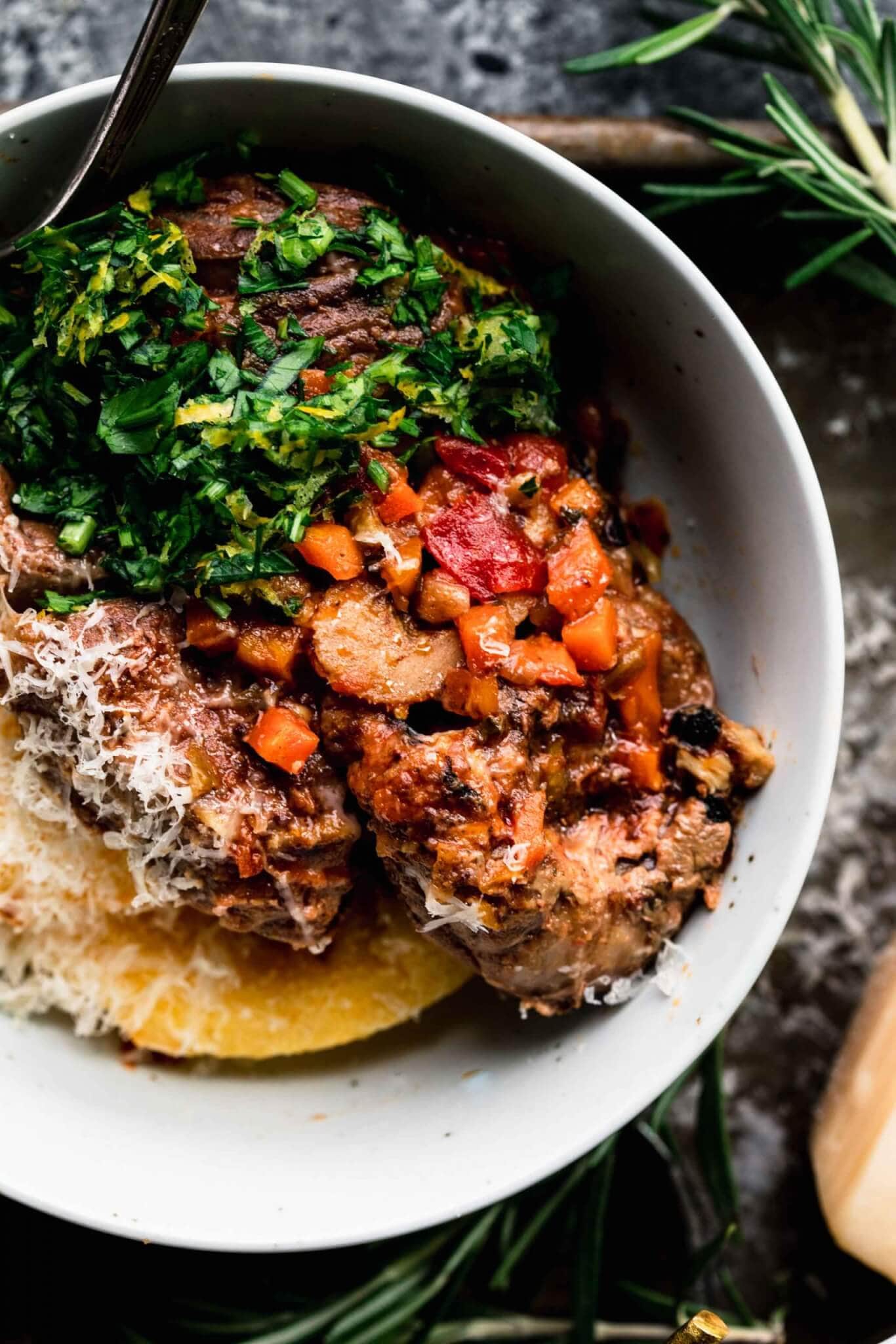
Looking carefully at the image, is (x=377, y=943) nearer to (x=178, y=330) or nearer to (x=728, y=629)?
(x=728, y=629)

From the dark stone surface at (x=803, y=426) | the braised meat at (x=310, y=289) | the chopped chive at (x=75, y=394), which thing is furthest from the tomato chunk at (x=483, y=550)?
the dark stone surface at (x=803, y=426)

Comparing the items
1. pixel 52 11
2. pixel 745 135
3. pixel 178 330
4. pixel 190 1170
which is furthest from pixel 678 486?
pixel 52 11

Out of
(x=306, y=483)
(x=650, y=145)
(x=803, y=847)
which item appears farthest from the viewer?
(x=650, y=145)

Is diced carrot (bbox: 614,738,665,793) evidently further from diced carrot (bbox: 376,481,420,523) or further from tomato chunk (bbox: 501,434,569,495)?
diced carrot (bbox: 376,481,420,523)

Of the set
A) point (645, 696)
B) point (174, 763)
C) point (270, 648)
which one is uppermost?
point (270, 648)

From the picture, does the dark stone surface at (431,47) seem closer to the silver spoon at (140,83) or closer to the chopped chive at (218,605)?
the silver spoon at (140,83)

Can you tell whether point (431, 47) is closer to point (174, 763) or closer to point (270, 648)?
point (270, 648)

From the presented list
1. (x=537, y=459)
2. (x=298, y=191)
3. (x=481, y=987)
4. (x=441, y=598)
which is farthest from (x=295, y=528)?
(x=481, y=987)
